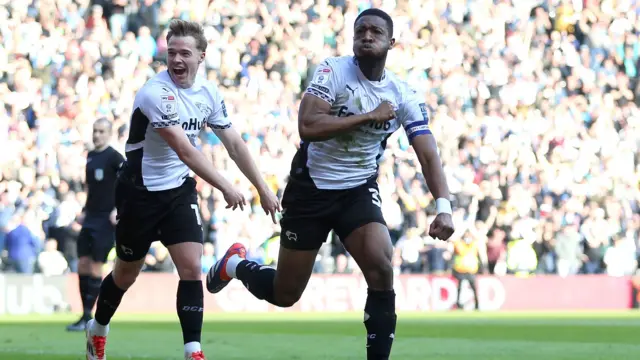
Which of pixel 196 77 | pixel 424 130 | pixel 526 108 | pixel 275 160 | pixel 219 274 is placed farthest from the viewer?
pixel 526 108

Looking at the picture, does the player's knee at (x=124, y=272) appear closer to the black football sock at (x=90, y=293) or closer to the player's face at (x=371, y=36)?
the player's face at (x=371, y=36)

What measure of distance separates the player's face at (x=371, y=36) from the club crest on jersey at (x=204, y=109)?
1469 mm

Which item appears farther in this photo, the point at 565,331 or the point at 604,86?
the point at 604,86

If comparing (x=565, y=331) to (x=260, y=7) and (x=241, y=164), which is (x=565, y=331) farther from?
→ (x=260, y=7)

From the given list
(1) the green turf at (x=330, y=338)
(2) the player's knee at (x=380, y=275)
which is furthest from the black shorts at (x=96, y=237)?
(2) the player's knee at (x=380, y=275)

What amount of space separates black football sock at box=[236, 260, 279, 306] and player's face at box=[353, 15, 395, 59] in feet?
6.88

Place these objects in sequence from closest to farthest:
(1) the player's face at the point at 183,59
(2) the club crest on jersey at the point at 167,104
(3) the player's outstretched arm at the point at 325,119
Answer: (3) the player's outstretched arm at the point at 325,119 < (2) the club crest on jersey at the point at 167,104 < (1) the player's face at the point at 183,59

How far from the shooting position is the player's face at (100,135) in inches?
597

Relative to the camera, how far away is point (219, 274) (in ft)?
35.3

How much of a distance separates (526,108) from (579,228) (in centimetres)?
361

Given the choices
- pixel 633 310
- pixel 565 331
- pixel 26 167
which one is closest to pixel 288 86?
pixel 26 167

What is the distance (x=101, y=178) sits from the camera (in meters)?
15.3

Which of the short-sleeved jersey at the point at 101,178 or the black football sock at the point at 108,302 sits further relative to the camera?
the short-sleeved jersey at the point at 101,178

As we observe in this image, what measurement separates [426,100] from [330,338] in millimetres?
14558
